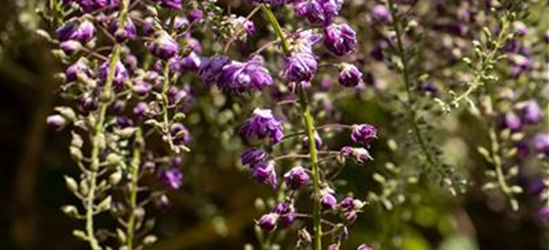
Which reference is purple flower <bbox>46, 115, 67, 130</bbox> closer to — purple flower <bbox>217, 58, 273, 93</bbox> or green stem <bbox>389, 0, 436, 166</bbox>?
purple flower <bbox>217, 58, 273, 93</bbox>

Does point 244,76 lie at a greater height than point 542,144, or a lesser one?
greater

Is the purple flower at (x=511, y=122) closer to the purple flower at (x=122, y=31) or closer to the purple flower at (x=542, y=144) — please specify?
the purple flower at (x=542, y=144)

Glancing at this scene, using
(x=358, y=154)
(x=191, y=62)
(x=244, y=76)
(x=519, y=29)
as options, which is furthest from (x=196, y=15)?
(x=519, y=29)

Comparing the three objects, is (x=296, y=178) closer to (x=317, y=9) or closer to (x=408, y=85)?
(x=317, y=9)

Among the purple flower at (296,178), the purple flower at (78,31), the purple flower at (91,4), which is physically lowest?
the purple flower at (296,178)

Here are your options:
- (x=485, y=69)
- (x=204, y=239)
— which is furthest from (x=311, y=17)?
(x=204, y=239)

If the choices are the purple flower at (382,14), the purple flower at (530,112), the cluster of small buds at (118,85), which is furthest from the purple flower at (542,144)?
the cluster of small buds at (118,85)
